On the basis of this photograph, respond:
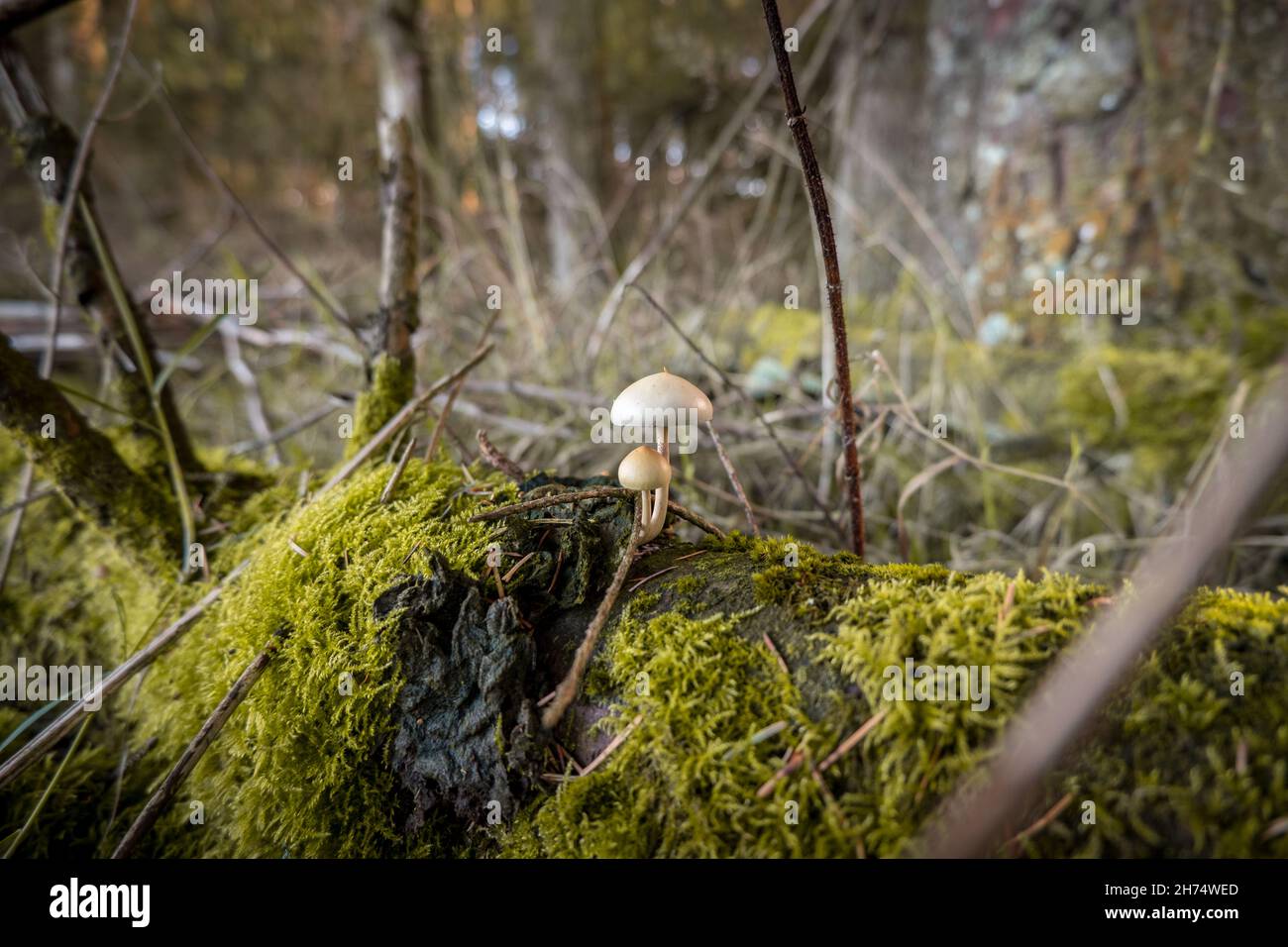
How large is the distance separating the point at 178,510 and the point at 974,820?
6.39 feet

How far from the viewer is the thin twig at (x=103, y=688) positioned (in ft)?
4.00

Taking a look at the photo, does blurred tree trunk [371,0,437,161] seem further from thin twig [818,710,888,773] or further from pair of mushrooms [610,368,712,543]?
thin twig [818,710,888,773]

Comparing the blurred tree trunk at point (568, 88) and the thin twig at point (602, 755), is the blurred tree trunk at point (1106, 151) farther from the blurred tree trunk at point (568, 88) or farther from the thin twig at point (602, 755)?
the thin twig at point (602, 755)

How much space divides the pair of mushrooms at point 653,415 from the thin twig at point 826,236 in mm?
309

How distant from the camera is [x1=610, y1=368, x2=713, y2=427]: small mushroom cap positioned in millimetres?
1232

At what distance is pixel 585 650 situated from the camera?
110 centimetres

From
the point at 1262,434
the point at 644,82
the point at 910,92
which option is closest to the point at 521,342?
the point at 1262,434

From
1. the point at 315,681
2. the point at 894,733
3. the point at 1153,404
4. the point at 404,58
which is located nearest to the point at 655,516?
the point at 894,733

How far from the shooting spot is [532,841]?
106 cm

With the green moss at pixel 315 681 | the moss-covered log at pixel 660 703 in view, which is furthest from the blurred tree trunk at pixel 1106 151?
the green moss at pixel 315 681

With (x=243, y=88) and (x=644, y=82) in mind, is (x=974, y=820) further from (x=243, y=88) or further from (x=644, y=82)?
(x=243, y=88)

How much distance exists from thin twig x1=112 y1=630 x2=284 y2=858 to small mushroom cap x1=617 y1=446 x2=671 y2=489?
2.40 ft

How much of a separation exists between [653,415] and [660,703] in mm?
488
